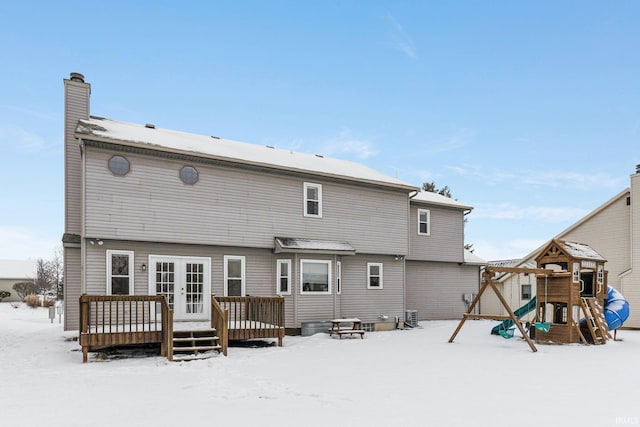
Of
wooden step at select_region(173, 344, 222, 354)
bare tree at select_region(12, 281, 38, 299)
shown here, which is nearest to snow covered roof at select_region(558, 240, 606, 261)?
wooden step at select_region(173, 344, 222, 354)

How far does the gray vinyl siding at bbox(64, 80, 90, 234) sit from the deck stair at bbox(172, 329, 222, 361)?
245 inches

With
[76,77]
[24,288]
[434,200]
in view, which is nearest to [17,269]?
[24,288]

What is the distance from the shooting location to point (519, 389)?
24.7 ft

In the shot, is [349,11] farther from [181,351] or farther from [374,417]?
[374,417]

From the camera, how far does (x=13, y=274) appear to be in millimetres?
43500

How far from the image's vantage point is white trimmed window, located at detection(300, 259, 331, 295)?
607 inches

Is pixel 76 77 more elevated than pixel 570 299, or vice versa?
pixel 76 77

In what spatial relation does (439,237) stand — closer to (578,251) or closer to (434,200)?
(434,200)

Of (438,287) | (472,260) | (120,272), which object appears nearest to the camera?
(120,272)

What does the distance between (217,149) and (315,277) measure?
5701 mm

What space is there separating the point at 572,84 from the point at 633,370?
584 inches

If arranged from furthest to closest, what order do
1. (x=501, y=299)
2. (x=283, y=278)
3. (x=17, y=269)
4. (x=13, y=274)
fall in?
1. (x=17, y=269)
2. (x=13, y=274)
3. (x=283, y=278)
4. (x=501, y=299)

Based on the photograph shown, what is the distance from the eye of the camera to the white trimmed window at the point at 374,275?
17.4 m

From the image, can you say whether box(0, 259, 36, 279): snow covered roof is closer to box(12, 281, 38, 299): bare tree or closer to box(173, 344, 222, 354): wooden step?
box(12, 281, 38, 299): bare tree
